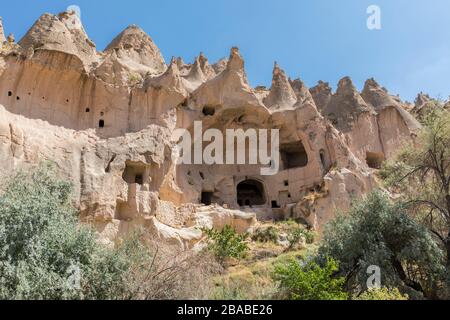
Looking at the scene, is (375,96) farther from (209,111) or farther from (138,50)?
(138,50)

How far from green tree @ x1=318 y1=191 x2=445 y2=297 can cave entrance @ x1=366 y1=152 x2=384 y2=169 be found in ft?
63.3

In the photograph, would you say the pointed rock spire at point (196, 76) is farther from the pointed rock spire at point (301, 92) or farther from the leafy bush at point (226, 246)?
the leafy bush at point (226, 246)

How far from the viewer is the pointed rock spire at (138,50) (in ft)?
99.1

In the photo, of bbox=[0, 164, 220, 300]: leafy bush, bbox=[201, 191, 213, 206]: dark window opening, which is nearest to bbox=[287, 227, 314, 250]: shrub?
bbox=[201, 191, 213, 206]: dark window opening

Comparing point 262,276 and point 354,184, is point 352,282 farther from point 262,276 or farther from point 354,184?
point 354,184

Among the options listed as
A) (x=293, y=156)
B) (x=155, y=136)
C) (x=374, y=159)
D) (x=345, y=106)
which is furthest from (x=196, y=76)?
(x=374, y=159)

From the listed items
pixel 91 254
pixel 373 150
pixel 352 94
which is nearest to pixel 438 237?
pixel 91 254

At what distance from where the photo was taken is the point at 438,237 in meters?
14.1

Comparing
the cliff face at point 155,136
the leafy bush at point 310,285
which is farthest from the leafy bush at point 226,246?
the leafy bush at point 310,285

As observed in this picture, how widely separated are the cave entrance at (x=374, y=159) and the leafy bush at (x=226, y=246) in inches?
649

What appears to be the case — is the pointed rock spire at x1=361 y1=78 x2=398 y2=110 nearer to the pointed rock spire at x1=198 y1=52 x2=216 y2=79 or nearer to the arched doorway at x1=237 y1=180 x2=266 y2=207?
the arched doorway at x1=237 y1=180 x2=266 y2=207

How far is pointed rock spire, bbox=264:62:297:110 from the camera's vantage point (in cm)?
3072

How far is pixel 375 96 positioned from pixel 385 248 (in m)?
26.9

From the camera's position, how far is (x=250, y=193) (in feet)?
104
